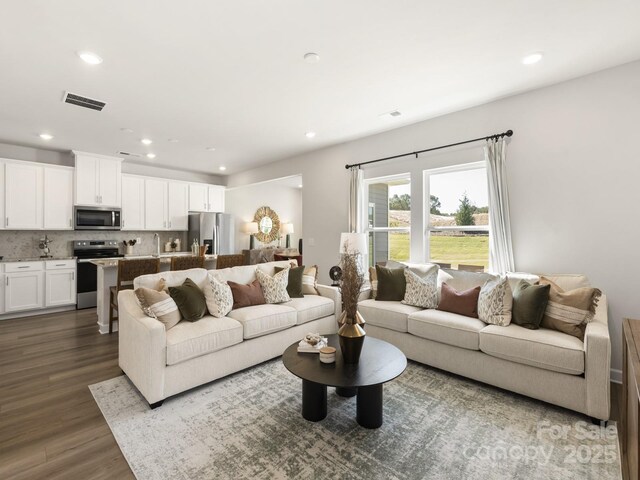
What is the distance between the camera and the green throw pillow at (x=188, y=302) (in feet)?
9.35

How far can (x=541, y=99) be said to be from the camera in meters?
3.30

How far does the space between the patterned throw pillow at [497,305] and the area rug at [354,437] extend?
61 centimetres

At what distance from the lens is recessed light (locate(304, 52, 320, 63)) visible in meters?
2.63

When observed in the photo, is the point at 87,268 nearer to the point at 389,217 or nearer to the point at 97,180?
the point at 97,180

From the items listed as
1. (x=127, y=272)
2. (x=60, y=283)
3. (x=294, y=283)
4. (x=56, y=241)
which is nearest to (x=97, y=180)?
(x=56, y=241)

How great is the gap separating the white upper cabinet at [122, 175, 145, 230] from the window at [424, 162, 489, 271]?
548cm

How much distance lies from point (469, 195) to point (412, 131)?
120cm

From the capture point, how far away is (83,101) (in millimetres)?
3492

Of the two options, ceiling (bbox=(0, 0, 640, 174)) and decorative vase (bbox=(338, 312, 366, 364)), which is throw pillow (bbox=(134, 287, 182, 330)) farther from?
ceiling (bbox=(0, 0, 640, 174))

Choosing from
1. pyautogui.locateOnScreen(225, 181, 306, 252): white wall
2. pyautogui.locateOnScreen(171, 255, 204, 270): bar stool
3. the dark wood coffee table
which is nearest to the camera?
the dark wood coffee table

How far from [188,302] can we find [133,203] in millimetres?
4366

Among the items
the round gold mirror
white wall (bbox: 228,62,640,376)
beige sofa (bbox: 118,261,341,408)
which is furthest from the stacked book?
the round gold mirror

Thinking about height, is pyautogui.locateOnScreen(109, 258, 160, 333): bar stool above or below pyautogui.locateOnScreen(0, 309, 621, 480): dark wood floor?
above

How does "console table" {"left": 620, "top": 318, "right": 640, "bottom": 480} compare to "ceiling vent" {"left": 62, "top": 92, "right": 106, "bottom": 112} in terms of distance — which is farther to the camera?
"ceiling vent" {"left": 62, "top": 92, "right": 106, "bottom": 112}
